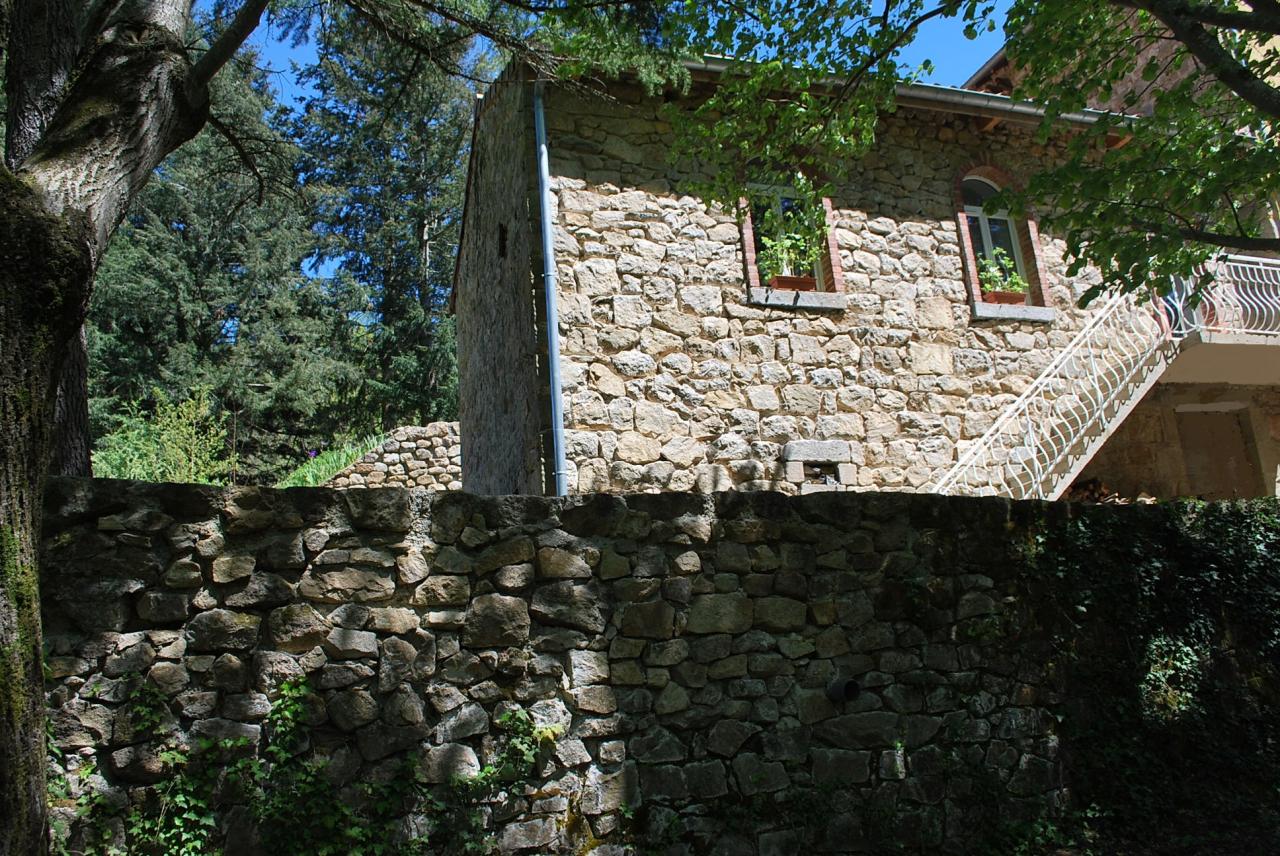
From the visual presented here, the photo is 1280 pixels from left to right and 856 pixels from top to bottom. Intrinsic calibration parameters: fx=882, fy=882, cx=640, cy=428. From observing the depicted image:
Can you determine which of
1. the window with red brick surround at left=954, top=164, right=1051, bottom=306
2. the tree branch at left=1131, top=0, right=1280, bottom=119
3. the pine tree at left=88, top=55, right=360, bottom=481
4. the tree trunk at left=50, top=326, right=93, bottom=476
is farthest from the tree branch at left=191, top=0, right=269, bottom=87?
the pine tree at left=88, top=55, right=360, bottom=481

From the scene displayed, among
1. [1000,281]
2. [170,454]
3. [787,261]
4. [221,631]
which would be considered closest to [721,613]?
[221,631]

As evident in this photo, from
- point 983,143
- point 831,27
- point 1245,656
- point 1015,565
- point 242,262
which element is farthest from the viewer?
point 242,262

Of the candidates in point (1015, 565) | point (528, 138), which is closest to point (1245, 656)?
point (1015, 565)

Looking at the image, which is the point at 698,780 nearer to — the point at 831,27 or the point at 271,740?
the point at 271,740

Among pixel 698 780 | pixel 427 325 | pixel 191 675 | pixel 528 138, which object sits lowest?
pixel 698 780

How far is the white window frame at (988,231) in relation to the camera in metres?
8.51

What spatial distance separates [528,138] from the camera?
7109 mm

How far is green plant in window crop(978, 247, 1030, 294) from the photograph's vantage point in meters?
8.20

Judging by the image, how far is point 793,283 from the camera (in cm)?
749

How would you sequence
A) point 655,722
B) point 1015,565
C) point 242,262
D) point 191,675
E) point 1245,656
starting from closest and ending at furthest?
point 191,675 → point 655,722 → point 1015,565 → point 1245,656 → point 242,262

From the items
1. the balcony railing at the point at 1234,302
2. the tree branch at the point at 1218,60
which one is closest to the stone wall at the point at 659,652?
the tree branch at the point at 1218,60

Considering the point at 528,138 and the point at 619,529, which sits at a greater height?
the point at 528,138

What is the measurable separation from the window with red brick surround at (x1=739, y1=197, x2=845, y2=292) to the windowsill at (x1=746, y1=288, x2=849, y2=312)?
81 mm

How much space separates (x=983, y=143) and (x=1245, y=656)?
520 centimetres
